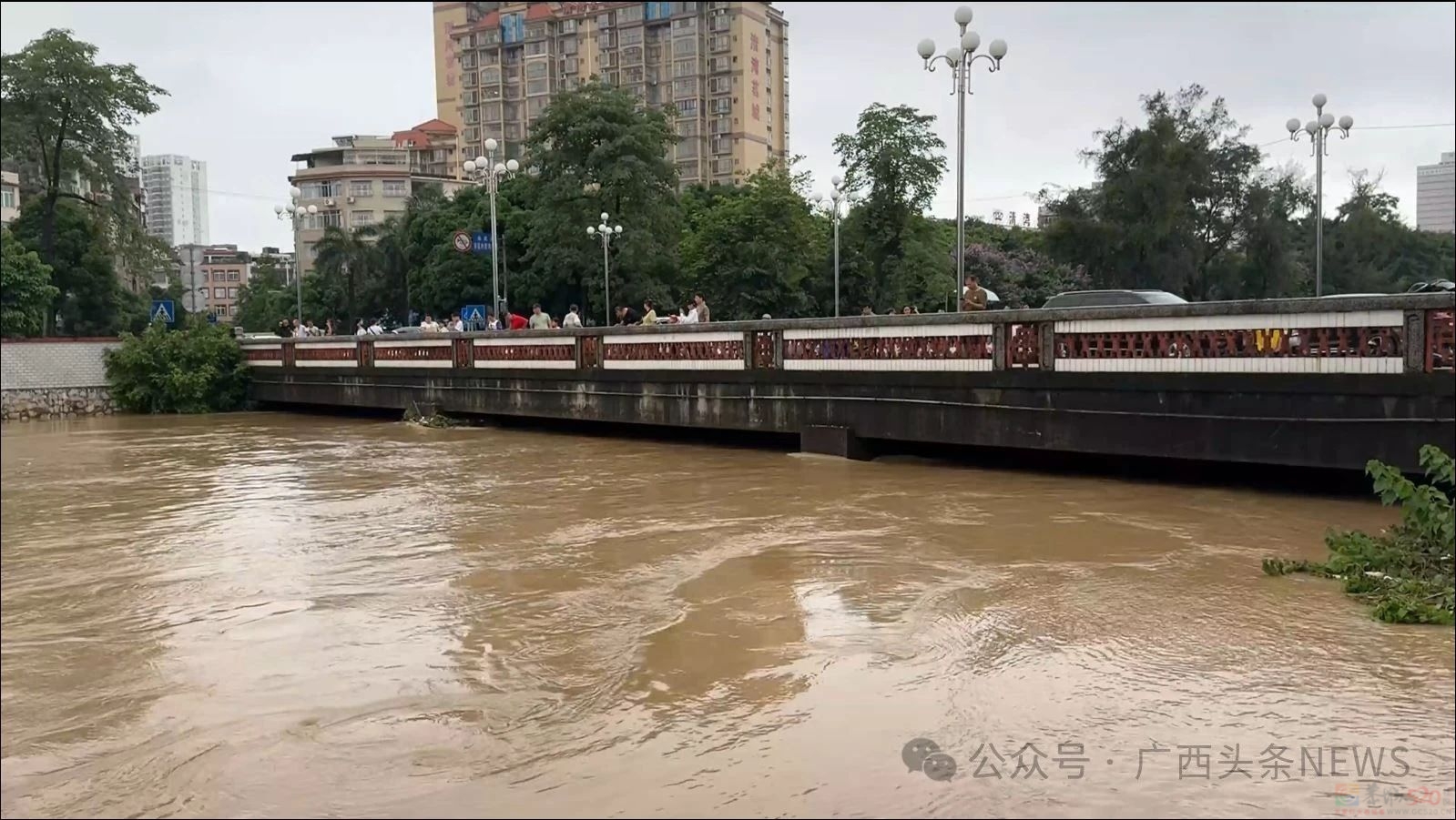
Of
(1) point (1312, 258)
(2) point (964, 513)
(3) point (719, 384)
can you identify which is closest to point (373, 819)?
(2) point (964, 513)

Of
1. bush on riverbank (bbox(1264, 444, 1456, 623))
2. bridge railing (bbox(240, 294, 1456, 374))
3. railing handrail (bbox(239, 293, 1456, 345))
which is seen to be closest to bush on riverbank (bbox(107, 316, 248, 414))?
bridge railing (bbox(240, 294, 1456, 374))

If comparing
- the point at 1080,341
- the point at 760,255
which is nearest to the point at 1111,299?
the point at 1080,341

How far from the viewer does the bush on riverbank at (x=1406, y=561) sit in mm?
5410

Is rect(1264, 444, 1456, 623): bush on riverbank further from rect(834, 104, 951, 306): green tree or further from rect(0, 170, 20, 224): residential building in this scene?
rect(0, 170, 20, 224): residential building

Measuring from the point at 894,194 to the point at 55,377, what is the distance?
23.5 m

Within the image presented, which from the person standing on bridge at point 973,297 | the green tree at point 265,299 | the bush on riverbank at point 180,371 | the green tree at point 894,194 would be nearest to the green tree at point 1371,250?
the green tree at point 894,194

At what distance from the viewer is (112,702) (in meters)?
4.54

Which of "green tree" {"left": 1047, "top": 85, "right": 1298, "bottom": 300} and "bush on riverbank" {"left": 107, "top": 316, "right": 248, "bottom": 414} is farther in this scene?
"green tree" {"left": 1047, "top": 85, "right": 1298, "bottom": 300}

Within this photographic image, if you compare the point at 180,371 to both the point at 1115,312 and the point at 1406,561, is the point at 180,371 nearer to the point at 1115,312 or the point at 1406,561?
the point at 1115,312

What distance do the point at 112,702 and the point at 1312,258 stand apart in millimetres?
42953

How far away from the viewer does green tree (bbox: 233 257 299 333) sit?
56875 mm

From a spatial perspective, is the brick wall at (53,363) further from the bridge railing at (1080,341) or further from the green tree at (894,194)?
the green tree at (894,194)

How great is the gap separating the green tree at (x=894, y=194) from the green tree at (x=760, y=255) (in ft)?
6.82

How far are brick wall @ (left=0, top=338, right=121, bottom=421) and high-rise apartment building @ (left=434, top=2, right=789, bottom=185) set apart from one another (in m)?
53.2
